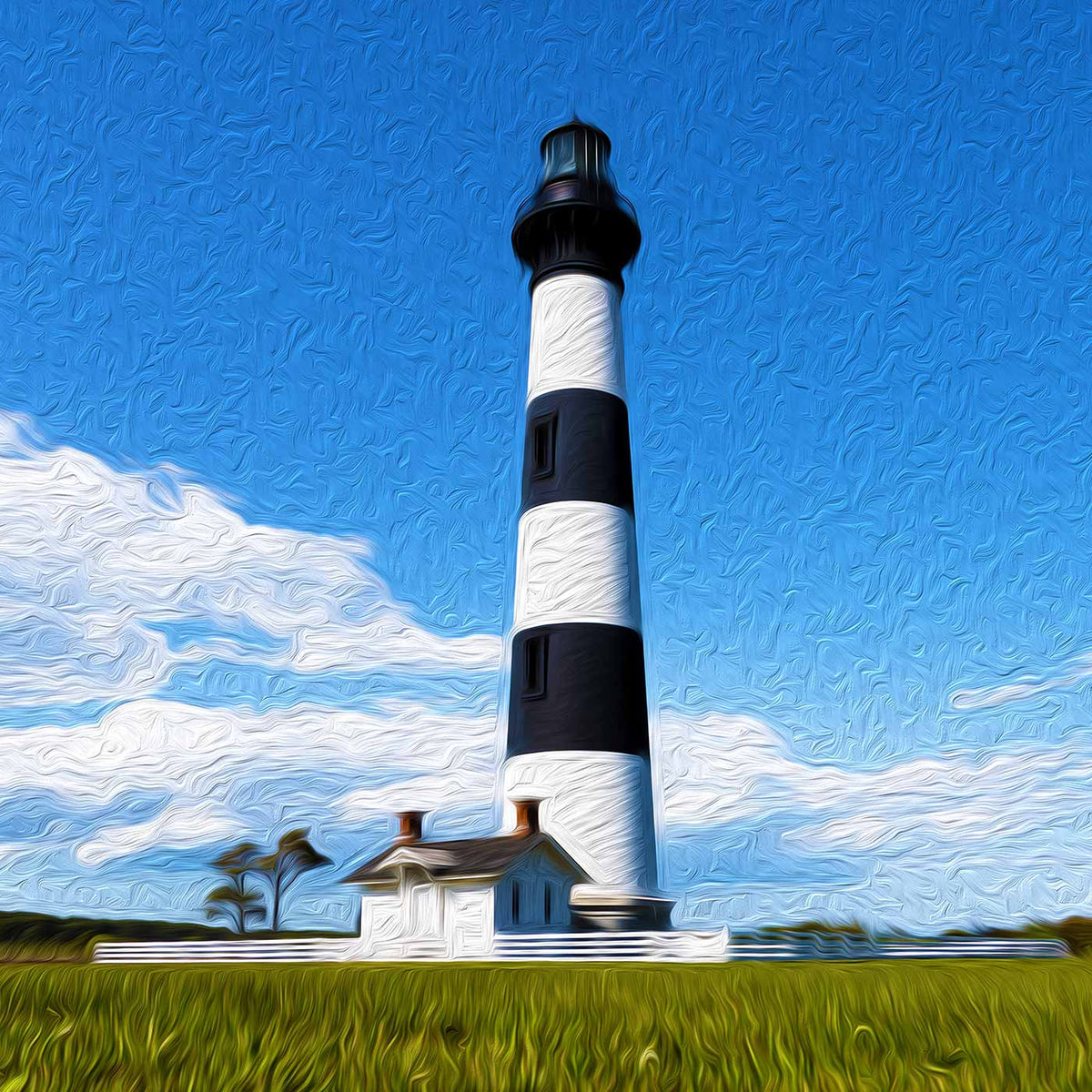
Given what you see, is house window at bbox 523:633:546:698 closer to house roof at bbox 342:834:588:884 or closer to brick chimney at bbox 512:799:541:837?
brick chimney at bbox 512:799:541:837

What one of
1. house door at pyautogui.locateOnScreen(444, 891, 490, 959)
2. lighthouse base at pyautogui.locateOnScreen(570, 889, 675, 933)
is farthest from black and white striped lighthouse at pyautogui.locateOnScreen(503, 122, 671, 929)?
house door at pyautogui.locateOnScreen(444, 891, 490, 959)

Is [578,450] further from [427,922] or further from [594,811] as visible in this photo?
[427,922]

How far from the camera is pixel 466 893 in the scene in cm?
2308

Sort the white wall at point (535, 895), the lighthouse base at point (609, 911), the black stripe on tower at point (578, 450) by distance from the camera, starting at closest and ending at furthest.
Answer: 1. the white wall at point (535, 895)
2. the lighthouse base at point (609, 911)
3. the black stripe on tower at point (578, 450)

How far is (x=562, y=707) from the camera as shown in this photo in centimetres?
2489

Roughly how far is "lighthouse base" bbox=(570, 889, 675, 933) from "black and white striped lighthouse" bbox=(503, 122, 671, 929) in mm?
29

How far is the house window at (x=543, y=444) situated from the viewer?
2740 cm

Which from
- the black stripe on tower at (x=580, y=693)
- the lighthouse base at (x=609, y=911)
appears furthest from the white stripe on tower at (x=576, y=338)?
the lighthouse base at (x=609, y=911)

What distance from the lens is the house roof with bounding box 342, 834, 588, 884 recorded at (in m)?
23.0

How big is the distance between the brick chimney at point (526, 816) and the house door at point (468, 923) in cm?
192

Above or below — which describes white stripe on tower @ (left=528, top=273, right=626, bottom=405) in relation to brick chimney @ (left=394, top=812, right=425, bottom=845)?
above

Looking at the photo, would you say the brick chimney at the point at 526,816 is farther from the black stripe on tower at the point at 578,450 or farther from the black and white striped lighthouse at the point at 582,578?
the black stripe on tower at the point at 578,450

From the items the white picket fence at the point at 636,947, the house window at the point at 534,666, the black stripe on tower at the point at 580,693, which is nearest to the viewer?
the white picket fence at the point at 636,947

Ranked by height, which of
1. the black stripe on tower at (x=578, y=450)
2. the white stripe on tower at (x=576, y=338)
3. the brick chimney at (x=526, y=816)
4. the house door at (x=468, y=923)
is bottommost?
the house door at (x=468, y=923)
